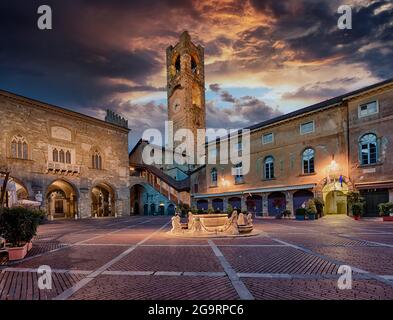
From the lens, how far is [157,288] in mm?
5602

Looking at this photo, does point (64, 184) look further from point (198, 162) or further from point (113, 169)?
point (198, 162)

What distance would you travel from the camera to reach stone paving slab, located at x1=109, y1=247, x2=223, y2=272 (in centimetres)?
728

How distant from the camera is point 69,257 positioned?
9008 millimetres

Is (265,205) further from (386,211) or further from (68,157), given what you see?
(68,157)

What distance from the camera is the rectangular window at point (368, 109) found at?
22.0m

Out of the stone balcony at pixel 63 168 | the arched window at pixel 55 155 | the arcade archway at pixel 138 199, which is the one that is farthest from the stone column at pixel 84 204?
the arcade archway at pixel 138 199

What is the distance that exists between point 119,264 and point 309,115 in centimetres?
2451

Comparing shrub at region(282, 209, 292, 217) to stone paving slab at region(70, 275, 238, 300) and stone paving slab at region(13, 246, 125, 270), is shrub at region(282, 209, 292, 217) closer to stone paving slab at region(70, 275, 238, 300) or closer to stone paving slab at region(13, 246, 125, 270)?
stone paving slab at region(13, 246, 125, 270)

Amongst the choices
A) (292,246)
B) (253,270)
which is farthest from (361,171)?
(253,270)

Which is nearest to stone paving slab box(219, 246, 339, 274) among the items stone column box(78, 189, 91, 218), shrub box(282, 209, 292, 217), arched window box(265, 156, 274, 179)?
shrub box(282, 209, 292, 217)

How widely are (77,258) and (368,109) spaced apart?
79.3 feet

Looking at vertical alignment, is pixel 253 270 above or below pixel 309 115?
below

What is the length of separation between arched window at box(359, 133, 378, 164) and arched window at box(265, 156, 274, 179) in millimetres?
9410
